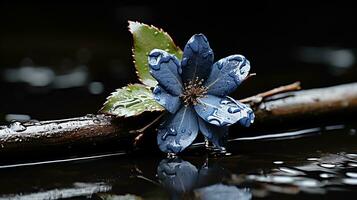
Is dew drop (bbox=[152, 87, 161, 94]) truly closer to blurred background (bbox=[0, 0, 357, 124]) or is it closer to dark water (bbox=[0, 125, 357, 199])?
dark water (bbox=[0, 125, 357, 199])

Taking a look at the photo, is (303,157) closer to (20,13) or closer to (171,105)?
(171,105)

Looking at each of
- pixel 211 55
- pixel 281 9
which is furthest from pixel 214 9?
pixel 211 55

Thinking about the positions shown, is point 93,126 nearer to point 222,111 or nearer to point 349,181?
point 222,111

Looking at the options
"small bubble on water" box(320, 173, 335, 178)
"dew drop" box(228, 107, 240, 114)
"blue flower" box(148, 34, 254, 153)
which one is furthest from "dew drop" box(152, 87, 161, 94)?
"small bubble on water" box(320, 173, 335, 178)

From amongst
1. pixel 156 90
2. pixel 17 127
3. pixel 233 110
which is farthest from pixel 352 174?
pixel 17 127

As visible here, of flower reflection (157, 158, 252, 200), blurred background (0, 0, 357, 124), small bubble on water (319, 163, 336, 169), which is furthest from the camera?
blurred background (0, 0, 357, 124)
